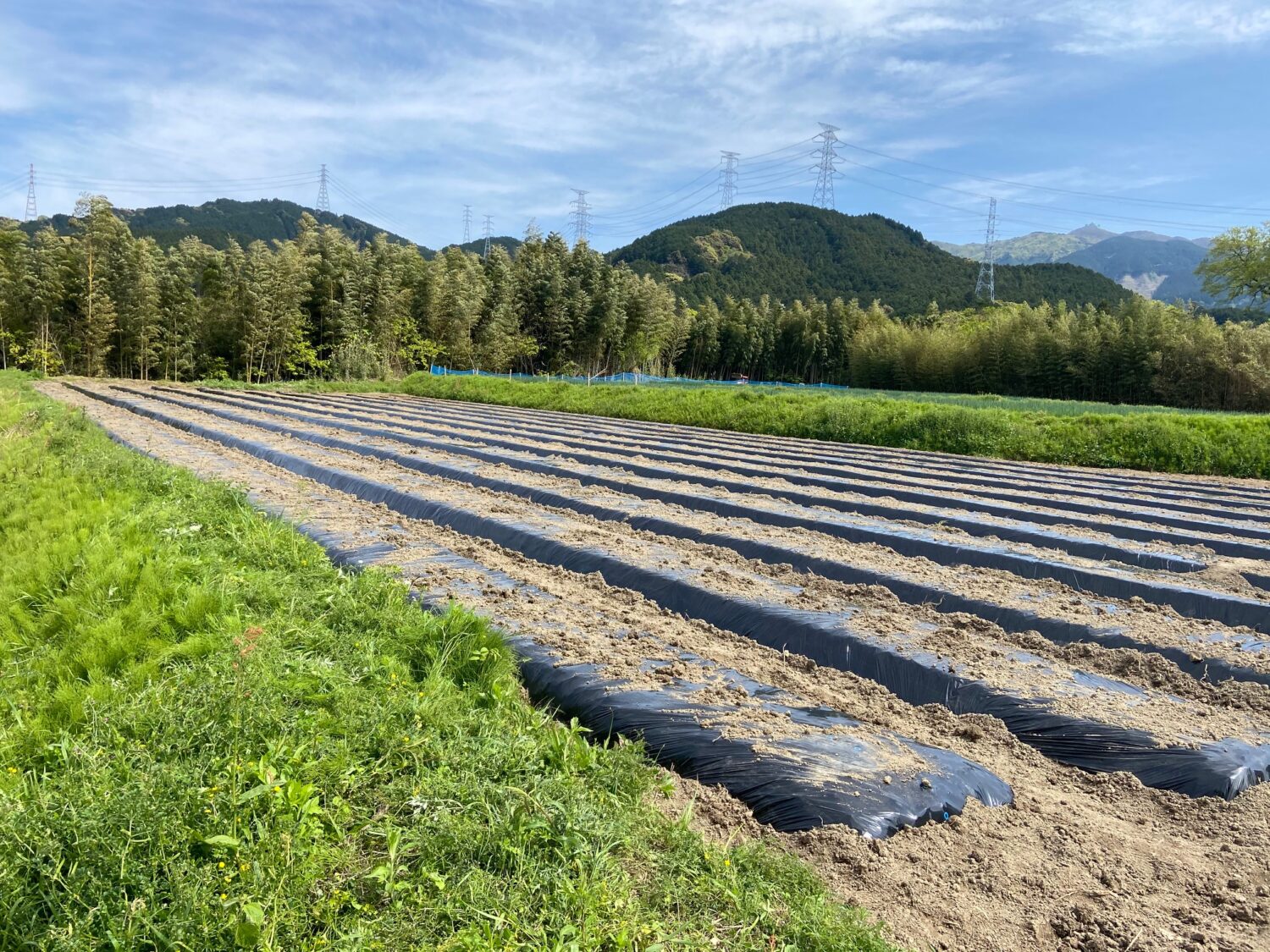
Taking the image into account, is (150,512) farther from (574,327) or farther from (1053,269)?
(1053,269)

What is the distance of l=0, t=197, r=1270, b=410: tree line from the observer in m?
24.2

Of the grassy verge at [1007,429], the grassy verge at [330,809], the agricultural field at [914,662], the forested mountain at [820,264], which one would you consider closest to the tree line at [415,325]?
the grassy verge at [1007,429]

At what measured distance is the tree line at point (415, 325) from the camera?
2422cm

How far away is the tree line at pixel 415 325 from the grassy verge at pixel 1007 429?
→ 52.7ft

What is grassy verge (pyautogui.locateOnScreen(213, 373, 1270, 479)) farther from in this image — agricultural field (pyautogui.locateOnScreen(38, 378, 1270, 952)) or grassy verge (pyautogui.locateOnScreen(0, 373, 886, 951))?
grassy verge (pyautogui.locateOnScreen(0, 373, 886, 951))

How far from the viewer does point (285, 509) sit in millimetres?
5566

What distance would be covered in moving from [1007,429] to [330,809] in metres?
12.1

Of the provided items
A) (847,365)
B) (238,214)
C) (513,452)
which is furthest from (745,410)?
(238,214)

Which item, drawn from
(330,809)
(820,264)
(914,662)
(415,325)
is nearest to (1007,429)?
(914,662)

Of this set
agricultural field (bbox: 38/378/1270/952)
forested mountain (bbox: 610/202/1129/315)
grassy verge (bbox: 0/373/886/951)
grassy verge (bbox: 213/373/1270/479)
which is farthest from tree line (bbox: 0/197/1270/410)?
forested mountain (bbox: 610/202/1129/315)

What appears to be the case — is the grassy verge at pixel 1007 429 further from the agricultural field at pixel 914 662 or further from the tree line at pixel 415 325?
the tree line at pixel 415 325

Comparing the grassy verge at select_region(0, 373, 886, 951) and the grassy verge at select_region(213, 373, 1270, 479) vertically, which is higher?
the grassy verge at select_region(213, 373, 1270, 479)

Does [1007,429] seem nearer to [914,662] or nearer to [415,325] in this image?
[914,662]

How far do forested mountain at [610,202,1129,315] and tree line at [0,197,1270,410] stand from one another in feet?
117
